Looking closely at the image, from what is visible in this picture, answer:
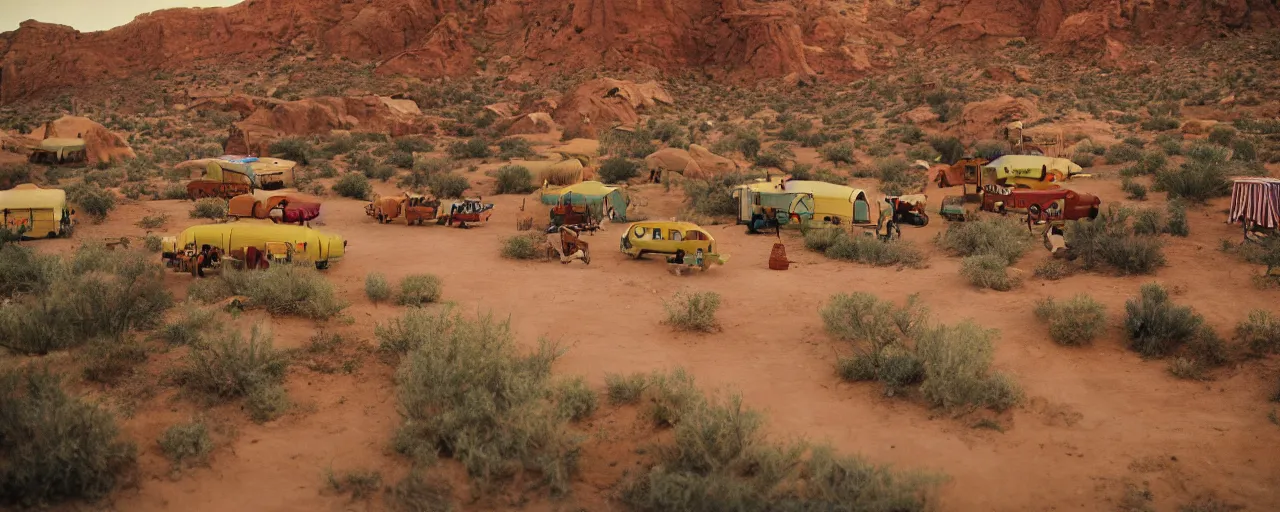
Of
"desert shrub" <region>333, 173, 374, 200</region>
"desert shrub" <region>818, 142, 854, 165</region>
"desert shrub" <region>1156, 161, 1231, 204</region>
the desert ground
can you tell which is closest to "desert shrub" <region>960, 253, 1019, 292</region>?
the desert ground

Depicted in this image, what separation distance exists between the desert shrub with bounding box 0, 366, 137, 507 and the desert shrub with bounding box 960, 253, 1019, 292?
33.4 ft

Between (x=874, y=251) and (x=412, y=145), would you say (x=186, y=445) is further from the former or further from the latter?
(x=412, y=145)

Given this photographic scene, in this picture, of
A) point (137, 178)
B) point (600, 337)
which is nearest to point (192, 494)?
point (600, 337)

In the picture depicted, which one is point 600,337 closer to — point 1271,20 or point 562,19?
point 562,19

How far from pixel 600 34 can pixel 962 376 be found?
45816 mm

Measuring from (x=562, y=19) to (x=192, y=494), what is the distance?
49468 millimetres

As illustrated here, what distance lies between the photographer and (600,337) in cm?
921

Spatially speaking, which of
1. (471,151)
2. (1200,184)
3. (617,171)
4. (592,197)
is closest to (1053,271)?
(1200,184)

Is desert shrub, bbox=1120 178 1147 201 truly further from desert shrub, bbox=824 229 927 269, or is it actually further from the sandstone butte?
the sandstone butte

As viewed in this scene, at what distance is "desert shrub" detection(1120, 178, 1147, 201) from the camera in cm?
1716

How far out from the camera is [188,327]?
8125 millimetres

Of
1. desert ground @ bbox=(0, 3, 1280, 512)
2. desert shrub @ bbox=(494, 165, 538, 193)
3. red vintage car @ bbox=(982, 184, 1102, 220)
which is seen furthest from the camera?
desert shrub @ bbox=(494, 165, 538, 193)

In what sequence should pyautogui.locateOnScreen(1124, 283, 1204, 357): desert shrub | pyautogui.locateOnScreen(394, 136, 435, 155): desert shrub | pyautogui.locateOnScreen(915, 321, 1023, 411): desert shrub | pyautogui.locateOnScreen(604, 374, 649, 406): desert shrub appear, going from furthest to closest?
1. pyautogui.locateOnScreen(394, 136, 435, 155): desert shrub
2. pyautogui.locateOnScreen(1124, 283, 1204, 357): desert shrub
3. pyautogui.locateOnScreen(604, 374, 649, 406): desert shrub
4. pyautogui.locateOnScreen(915, 321, 1023, 411): desert shrub

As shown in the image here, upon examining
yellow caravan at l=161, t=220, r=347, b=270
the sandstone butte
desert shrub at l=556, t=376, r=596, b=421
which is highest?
the sandstone butte
